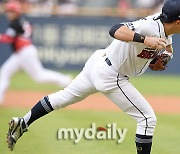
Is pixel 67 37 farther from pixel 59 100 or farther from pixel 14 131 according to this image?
pixel 59 100

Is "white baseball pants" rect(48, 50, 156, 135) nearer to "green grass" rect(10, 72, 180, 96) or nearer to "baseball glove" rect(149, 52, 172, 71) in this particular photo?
"baseball glove" rect(149, 52, 172, 71)

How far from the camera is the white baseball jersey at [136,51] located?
19.2 ft

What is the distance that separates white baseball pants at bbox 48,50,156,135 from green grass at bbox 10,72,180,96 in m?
7.70

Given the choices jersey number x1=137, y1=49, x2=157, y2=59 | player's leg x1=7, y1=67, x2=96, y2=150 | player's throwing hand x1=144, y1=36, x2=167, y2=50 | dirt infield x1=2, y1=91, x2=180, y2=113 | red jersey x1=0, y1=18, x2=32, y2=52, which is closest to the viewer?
player's throwing hand x1=144, y1=36, x2=167, y2=50

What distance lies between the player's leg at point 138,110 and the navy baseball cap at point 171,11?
866mm

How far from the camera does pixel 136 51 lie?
6000mm

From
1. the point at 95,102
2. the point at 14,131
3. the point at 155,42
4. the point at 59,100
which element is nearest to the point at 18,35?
the point at 95,102

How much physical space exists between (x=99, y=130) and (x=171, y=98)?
5.86m

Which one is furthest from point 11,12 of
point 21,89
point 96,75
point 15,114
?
point 96,75

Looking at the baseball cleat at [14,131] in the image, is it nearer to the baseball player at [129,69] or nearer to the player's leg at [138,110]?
the baseball player at [129,69]

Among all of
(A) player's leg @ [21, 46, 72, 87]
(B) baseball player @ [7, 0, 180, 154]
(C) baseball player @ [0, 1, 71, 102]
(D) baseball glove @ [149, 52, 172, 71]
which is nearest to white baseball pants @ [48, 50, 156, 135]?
(B) baseball player @ [7, 0, 180, 154]

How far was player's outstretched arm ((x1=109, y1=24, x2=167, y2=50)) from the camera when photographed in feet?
18.2

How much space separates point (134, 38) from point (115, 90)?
769mm

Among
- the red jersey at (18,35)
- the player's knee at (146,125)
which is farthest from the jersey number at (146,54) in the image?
the red jersey at (18,35)
